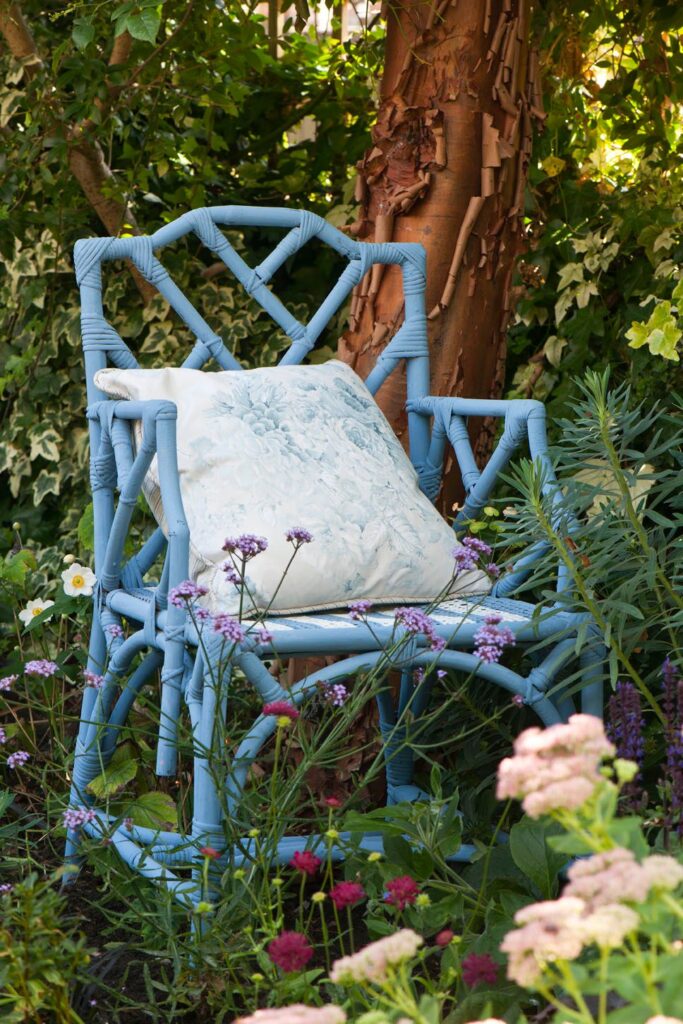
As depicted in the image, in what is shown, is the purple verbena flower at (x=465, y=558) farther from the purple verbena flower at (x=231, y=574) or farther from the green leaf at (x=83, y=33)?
the green leaf at (x=83, y=33)

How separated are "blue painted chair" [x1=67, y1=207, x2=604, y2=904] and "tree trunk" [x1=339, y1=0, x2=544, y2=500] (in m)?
0.12

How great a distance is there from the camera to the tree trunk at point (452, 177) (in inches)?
90.8

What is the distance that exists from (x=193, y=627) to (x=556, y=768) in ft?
3.31

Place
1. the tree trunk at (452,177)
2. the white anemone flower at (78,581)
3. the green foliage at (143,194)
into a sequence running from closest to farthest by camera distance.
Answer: the tree trunk at (452,177) < the white anemone flower at (78,581) < the green foliage at (143,194)

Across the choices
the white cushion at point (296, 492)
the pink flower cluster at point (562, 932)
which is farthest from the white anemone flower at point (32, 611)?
the pink flower cluster at point (562, 932)

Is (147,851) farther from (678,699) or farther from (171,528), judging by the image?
(678,699)

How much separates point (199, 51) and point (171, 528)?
5.20ft

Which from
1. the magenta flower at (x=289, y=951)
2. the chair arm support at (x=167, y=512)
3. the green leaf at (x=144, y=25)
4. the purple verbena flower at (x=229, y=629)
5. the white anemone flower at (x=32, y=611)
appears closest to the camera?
the magenta flower at (x=289, y=951)

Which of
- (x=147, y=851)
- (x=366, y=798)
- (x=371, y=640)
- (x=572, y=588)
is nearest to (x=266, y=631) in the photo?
(x=371, y=640)

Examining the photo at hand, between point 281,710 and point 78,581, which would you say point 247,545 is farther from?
point 78,581

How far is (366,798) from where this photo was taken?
224cm

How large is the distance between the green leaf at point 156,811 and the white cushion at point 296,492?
43 centimetres

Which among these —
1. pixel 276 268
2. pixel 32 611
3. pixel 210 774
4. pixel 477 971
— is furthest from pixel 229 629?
pixel 32 611

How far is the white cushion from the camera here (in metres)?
1.75
